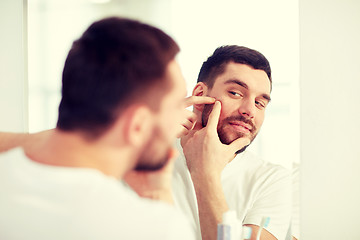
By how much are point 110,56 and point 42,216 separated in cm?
39

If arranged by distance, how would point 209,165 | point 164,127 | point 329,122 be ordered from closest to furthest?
point 164,127 → point 209,165 → point 329,122

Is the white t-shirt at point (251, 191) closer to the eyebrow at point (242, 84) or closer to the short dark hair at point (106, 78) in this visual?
the eyebrow at point (242, 84)

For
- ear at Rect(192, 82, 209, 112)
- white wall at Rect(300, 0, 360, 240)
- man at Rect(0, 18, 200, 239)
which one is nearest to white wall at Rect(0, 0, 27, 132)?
man at Rect(0, 18, 200, 239)

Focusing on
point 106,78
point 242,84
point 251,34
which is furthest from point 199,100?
point 106,78

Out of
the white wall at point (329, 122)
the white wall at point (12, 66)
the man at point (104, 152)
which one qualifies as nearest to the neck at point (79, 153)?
the man at point (104, 152)

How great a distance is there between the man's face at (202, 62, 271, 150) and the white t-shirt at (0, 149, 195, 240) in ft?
1.36

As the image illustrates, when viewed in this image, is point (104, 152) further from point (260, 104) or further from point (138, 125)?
point (260, 104)

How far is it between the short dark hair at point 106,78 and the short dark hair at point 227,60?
0.95 feet

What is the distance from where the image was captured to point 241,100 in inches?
48.3

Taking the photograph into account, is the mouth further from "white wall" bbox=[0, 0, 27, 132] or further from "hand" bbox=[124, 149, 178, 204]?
"white wall" bbox=[0, 0, 27, 132]

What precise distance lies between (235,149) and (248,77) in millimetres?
226

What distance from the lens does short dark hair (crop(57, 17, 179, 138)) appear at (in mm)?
938

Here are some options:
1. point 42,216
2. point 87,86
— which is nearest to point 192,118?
point 87,86

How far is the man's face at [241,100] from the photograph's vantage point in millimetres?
1228
